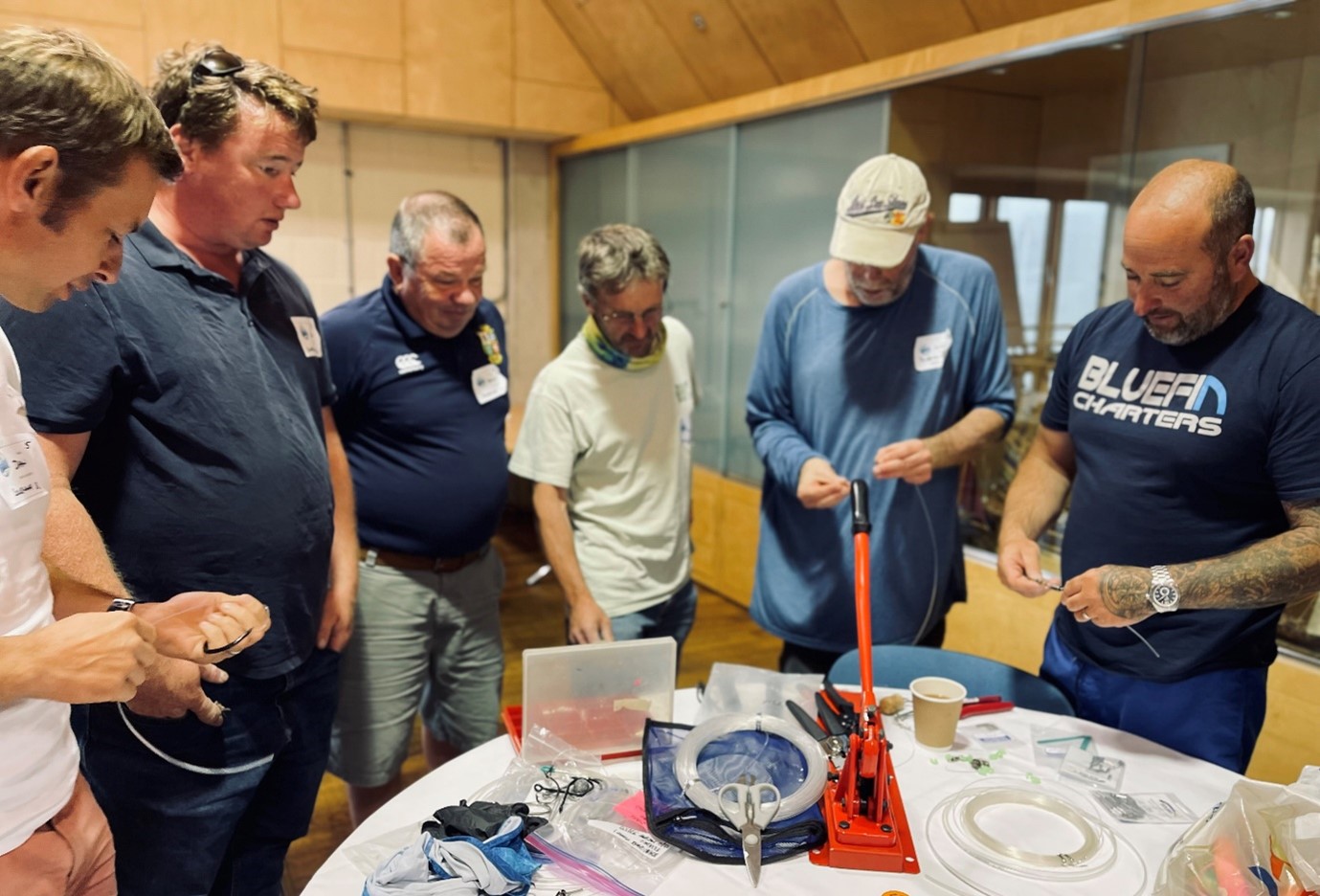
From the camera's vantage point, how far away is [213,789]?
1387 millimetres

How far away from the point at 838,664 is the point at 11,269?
143cm

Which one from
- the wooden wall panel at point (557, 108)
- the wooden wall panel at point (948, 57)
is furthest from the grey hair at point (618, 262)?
the wooden wall panel at point (557, 108)

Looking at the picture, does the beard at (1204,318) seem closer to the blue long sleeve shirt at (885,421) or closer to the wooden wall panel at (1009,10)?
the blue long sleeve shirt at (885,421)

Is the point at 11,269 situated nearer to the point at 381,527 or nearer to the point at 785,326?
the point at 381,527

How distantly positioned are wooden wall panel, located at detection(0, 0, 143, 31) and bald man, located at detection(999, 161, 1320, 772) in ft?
15.0

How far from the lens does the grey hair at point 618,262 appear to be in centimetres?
184

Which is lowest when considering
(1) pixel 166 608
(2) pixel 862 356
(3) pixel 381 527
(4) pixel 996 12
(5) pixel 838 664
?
(5) pixel 838 664

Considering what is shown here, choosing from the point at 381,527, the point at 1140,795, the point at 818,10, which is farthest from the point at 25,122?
the point at 818,10

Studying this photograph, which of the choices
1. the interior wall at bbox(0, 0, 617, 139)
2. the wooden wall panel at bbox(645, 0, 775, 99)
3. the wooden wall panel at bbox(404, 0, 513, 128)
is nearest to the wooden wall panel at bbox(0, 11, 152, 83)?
the interior wall at bbox(0, 0, 617, 139)

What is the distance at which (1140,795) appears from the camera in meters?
1.23

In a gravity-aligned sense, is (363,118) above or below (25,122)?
above

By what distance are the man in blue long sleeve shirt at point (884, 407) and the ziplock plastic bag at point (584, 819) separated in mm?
795

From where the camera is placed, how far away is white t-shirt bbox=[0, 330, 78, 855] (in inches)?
34.5

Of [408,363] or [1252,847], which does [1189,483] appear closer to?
[1252,847]
